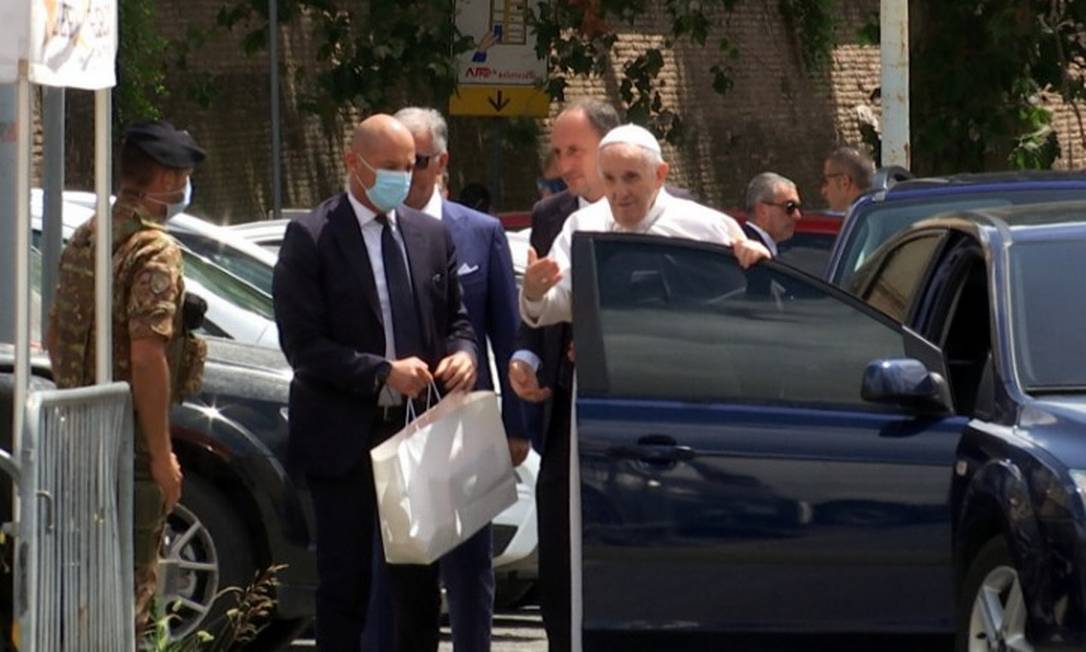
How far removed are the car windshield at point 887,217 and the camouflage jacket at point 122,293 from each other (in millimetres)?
3451

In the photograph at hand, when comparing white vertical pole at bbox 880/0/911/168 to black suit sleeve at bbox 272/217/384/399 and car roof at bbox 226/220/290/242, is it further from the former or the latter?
black suit sleeve at bbox 272/217/384/399

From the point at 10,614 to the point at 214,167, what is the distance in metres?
16.5

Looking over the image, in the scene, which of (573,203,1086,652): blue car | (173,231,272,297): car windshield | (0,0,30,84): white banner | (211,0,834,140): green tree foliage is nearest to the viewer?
(0,0,30,84): white banner

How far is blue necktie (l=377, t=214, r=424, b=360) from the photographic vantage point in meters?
7.57

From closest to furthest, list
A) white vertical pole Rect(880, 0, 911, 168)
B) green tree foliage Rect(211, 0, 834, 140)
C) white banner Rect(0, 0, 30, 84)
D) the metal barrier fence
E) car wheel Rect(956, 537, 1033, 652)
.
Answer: white banner Rect(0, 0, 30, 84) < the metal barrier fence < car wheel Rect(956, 537, 1033, 652) < white vertical pole Rect(880, 0, 911, 168) < green tree foliage Rect(211, 0, 834, 140)

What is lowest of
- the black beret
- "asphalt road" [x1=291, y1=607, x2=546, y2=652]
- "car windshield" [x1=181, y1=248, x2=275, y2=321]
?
"asphalt road" [x1=291, y1=607, x2=546, y2=652]

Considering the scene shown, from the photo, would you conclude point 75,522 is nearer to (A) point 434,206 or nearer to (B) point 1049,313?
(A) point 434,206

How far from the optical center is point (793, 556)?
7031 millimetres

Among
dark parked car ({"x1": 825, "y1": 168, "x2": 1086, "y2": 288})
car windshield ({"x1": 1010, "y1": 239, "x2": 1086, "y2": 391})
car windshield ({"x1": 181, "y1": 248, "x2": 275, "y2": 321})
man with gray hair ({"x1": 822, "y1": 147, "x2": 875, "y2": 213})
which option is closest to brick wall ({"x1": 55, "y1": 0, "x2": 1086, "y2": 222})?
man with gray hair ({"x1": 822, "y1": 147, "x2": 875, "y2": 213})

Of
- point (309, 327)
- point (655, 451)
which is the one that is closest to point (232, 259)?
point (309, 327)

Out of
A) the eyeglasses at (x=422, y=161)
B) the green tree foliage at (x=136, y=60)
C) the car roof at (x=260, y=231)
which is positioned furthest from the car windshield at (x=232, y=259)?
the green tree foliage at (x=136, y=60)

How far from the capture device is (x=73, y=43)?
6258mm

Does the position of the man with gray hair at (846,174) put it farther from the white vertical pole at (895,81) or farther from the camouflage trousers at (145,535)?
the camouflage trousers at (145,535)

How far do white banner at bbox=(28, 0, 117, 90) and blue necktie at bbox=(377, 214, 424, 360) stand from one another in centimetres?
130
